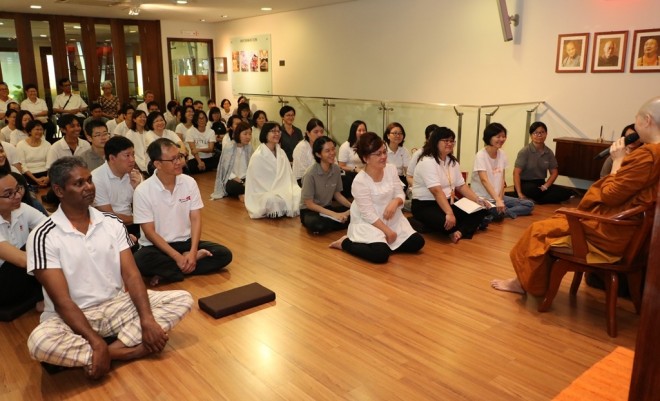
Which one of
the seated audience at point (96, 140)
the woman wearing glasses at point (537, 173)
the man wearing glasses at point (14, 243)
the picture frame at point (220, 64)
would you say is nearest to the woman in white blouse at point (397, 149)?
the woman wearing glasses at point (537, 173)

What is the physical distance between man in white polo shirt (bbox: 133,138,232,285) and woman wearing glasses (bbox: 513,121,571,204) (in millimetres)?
4047

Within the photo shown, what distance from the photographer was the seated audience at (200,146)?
27.5 ft

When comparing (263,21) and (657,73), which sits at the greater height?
(263,21)

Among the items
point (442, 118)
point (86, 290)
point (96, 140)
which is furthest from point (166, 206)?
point (442, 118)

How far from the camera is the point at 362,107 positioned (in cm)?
777

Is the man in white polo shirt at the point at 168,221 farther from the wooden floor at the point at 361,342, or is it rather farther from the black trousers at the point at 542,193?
the black trousers at the point at 542,193

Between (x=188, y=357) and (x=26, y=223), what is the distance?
1493 mm

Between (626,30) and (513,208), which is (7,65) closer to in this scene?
(513,208)

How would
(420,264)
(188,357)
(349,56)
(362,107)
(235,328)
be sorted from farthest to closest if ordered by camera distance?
(349,56), (362,107), (420,264), (235,328), (188,357)

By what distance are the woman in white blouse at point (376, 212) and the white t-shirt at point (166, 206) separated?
4.33 ft

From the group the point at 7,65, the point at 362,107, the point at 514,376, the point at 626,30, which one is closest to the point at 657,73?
the point at 626,30

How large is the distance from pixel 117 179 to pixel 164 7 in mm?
7199

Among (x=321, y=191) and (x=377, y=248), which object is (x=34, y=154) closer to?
(x=321, y=191)

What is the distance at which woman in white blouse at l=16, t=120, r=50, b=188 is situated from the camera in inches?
252
